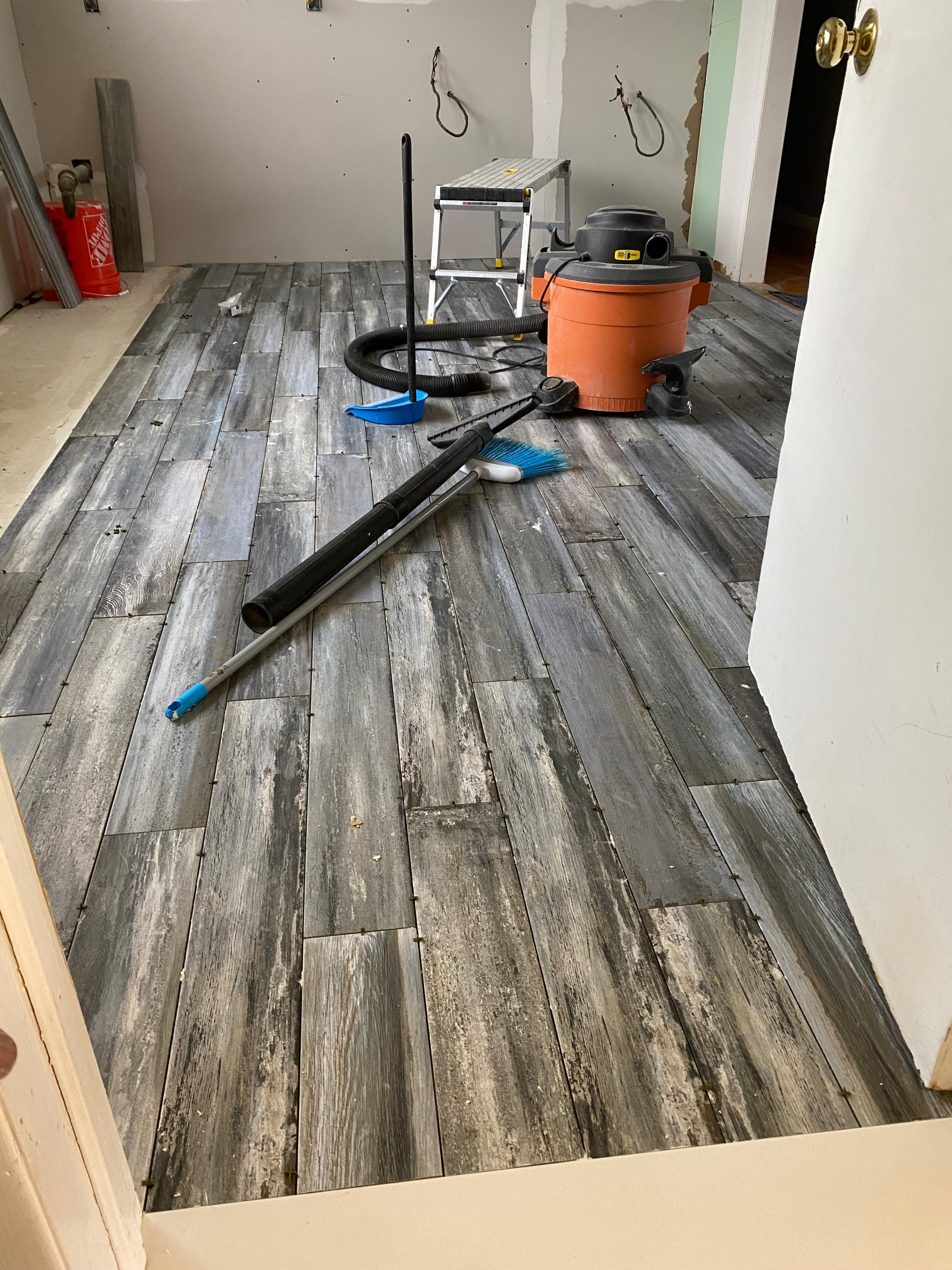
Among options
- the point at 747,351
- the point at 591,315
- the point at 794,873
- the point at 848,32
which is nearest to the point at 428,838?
the point at 794,873

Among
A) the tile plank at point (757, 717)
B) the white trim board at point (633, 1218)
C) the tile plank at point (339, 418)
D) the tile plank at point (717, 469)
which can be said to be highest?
the white trim board at point (633, 1218)

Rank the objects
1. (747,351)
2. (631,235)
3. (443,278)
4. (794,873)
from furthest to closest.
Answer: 1. (443,278)
2. (747,351)
3. (631,235)
4. (794,873)

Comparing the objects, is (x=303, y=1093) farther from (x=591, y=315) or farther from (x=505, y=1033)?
(x=591, y=315)

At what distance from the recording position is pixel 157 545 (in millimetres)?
2508

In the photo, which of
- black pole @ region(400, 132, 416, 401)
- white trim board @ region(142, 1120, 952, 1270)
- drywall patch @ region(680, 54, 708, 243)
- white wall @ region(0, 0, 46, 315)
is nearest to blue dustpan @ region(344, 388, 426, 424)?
black pole @ region(400, 132, 416, 401)

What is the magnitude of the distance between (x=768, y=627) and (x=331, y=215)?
512 centimetres

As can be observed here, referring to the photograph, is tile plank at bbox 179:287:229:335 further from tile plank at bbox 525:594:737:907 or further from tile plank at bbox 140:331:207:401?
tile plank at bbox 525:594:737:907

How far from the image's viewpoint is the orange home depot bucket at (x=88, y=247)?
4914 millimetres

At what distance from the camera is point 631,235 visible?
3.07 m

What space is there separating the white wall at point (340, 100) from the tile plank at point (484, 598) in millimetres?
3980

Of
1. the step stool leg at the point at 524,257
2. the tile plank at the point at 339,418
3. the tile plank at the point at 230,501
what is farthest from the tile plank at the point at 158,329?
the step stool leg at the point at 524,257

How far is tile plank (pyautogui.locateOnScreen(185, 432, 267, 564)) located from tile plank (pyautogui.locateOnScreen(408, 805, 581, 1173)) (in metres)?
1.20

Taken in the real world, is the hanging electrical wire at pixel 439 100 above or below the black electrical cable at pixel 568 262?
above

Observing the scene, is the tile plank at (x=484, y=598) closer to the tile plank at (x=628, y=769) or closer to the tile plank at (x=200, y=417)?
the tile plank at (x=628, y=769)
